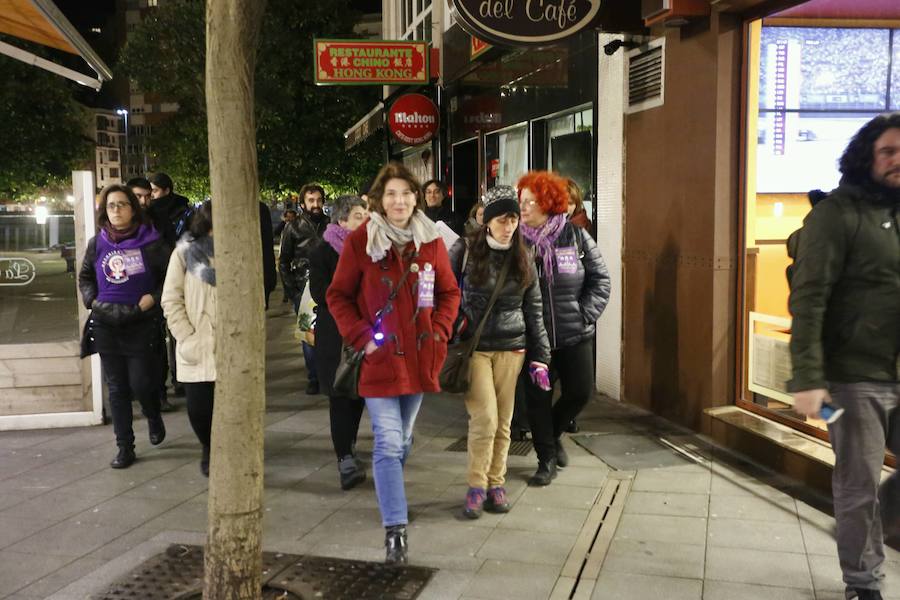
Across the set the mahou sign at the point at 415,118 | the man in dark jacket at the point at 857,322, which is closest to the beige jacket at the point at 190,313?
the man in dark jacket at the point at 857,322

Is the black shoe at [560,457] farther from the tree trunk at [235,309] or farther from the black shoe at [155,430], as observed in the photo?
Result: the black shoe at [155,430]

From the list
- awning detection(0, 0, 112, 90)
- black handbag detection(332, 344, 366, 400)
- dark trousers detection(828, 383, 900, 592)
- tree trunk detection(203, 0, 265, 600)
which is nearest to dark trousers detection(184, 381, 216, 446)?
black handbag detection(332, 344, 366, 400)

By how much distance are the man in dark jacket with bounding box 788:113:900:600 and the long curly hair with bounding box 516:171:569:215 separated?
2166 mm

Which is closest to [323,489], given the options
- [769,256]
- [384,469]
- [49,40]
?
[384,469]

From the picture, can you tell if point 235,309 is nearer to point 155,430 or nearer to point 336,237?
point 336,237

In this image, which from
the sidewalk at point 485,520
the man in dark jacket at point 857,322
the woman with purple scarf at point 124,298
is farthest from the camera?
the woman with purple scarf at point 124,298

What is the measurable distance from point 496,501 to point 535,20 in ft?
12.0

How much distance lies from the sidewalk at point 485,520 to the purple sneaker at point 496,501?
0.27ft

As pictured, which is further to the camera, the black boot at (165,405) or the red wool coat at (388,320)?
the black boot at (165,405)

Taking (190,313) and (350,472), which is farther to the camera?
(190,313)

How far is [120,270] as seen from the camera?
6324 mm

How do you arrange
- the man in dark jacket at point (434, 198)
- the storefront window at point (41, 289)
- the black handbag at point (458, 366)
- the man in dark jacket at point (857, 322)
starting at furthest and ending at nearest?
the man in dark jacket at point (434, 198) → the storefront window at point (41, 289) → the black handbag at point (458, 366) → the man in dark jacket at point (857, 322)

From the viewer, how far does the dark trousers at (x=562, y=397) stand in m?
5.60

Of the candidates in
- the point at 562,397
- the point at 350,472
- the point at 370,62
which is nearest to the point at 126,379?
the point at 350,472
